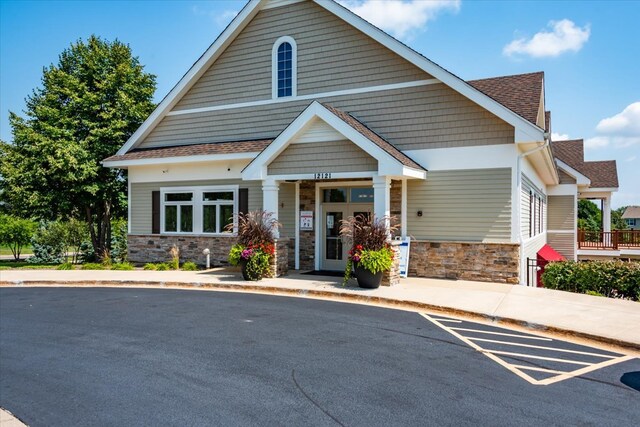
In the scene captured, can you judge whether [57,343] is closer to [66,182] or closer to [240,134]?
[240,134]

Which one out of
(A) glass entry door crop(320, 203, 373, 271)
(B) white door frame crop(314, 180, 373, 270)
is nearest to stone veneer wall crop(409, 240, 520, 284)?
(A) glass entry door crop(320, 203, 373, 271)

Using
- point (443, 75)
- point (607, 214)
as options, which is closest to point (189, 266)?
point (443, 75)

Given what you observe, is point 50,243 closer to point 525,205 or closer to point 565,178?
point 525,205

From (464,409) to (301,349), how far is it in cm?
268

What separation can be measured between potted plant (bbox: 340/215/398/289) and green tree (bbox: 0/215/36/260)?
2567cm

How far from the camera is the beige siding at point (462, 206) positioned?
12539 mm

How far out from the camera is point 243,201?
16109 mm

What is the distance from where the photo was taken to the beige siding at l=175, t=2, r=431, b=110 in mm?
14398

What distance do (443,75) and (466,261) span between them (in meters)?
5.31

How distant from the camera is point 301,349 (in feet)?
21.9

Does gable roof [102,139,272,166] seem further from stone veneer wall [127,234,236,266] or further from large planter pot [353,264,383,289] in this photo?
large planter pot [353,264,383,289]

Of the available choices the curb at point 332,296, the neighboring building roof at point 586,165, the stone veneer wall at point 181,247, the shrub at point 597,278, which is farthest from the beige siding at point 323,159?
the neighboring building roof at point 586,165

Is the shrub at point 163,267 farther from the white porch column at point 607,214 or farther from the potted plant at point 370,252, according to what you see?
the white porch column at point 607,214

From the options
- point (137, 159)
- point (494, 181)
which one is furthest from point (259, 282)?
point (137, 159)
